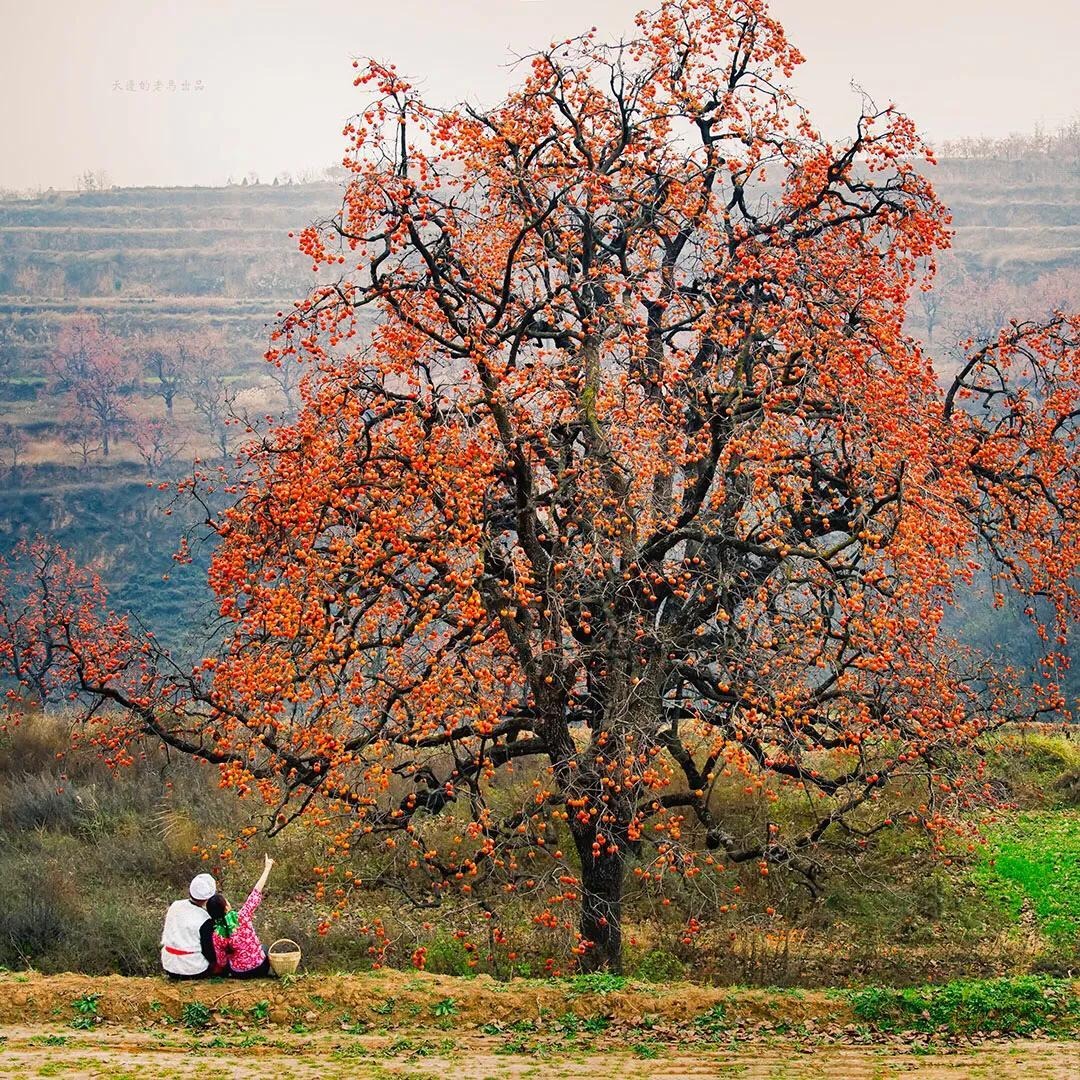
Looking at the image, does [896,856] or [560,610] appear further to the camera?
[896,856]

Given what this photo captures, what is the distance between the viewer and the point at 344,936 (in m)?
18.6

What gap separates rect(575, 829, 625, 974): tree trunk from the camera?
15297 millimetres

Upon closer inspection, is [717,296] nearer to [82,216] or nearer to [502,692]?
[502,692]

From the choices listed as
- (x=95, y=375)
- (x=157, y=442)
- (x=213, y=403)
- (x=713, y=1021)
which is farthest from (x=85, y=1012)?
(x=95, y=375)

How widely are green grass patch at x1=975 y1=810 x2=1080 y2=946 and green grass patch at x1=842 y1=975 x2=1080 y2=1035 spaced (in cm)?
464

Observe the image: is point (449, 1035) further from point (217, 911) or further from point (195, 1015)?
point (217, 911)

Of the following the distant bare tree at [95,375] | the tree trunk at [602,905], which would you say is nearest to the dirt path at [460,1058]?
the tree trunk at [602,905]

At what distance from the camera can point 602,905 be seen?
15492mm

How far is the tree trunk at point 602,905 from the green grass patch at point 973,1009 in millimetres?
3127

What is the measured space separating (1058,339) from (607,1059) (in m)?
10.6

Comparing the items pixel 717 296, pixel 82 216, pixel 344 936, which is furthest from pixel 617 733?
pixel 82 216

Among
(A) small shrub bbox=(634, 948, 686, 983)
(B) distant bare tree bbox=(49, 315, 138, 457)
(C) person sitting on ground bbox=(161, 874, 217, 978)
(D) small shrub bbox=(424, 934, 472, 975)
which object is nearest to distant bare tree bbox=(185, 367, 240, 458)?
(B) distant bare tree bbox=(49, 315, 138, 457)

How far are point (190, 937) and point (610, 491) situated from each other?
6.61 meters

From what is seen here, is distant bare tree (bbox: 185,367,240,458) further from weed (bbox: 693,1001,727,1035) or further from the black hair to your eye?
weed (bbox: 693,1001,727,1035)
